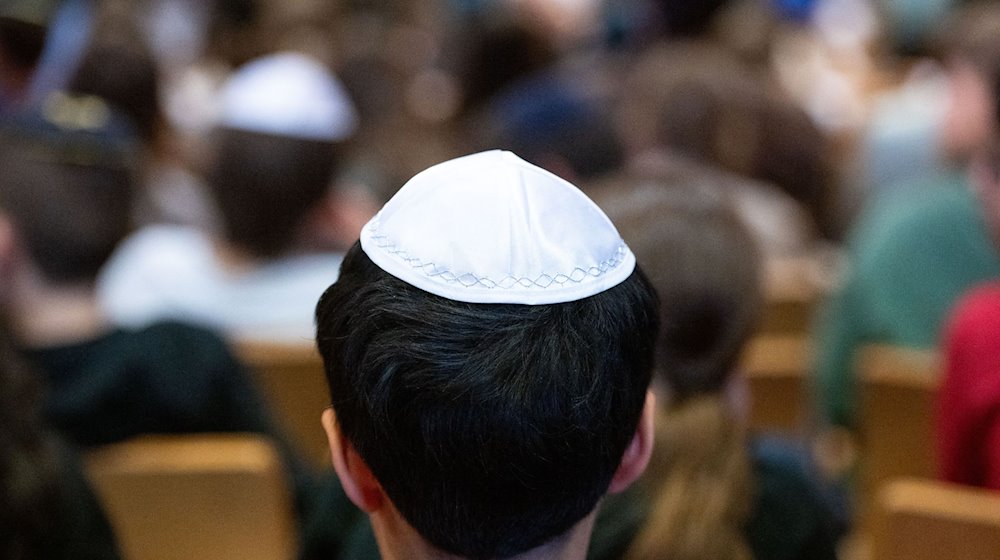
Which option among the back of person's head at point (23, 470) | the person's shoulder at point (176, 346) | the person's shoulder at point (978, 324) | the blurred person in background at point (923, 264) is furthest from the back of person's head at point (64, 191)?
the blurred person in background at point (923, 264)

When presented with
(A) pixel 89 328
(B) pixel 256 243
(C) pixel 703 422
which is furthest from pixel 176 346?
(C) pixel 703 422

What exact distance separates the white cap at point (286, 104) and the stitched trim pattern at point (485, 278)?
1.46 m

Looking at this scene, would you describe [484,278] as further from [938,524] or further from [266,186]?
[266,186]

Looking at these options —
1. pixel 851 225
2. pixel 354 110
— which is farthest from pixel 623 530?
pixel 354 110

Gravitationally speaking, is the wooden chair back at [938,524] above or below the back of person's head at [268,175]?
above

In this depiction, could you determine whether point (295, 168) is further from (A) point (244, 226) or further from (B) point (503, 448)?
(B) point (503, 448)

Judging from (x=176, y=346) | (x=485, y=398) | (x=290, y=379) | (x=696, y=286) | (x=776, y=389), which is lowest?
(x=776, y=389)

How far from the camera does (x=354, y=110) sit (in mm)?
3865

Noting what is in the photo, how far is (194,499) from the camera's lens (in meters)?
1.37

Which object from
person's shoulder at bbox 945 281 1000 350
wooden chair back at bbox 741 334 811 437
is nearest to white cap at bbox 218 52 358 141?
wooden chair back at bbox 741 334 811 437

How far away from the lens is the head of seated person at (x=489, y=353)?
2.49ft

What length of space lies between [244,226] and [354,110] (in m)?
1.78

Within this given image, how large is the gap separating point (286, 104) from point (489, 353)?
5.58 ft

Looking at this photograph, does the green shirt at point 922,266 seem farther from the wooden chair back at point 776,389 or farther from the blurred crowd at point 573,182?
the wooden chair back at point 776,389
